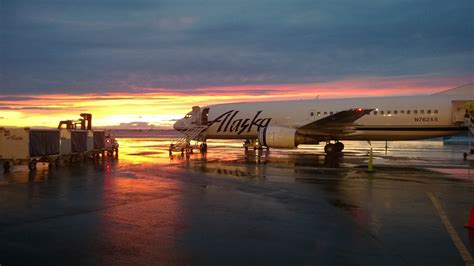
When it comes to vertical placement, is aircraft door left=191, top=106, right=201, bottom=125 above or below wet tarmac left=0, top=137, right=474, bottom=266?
above

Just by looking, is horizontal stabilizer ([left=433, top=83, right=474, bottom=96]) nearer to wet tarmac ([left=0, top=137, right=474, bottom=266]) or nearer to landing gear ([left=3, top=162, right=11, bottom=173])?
wet tarmac ([left=0, top=137, right=474, bottom=266])

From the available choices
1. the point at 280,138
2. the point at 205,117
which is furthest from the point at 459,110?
the point at 205,117

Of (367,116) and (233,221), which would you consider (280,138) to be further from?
(233,221)

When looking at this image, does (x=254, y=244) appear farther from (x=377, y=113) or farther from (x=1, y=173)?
(x=377, y=113)

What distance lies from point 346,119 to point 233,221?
1849 centimetres

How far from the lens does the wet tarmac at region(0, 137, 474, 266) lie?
5.78 m

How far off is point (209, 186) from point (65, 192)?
404 centimetres

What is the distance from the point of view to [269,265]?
17.6 feet

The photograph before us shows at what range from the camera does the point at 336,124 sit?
25.4 m

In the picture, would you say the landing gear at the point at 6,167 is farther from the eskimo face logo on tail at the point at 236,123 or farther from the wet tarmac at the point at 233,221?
the eskimo face logo on tail at the point at 236,123

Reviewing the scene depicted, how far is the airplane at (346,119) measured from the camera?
24609mm

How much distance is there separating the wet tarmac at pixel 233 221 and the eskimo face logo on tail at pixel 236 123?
15730 mm

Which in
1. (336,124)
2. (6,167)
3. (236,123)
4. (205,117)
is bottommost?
(6,167)

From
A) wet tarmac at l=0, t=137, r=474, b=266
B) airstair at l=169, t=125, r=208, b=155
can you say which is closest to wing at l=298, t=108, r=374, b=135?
airstair at l=169, t=125, r=208, b=155
